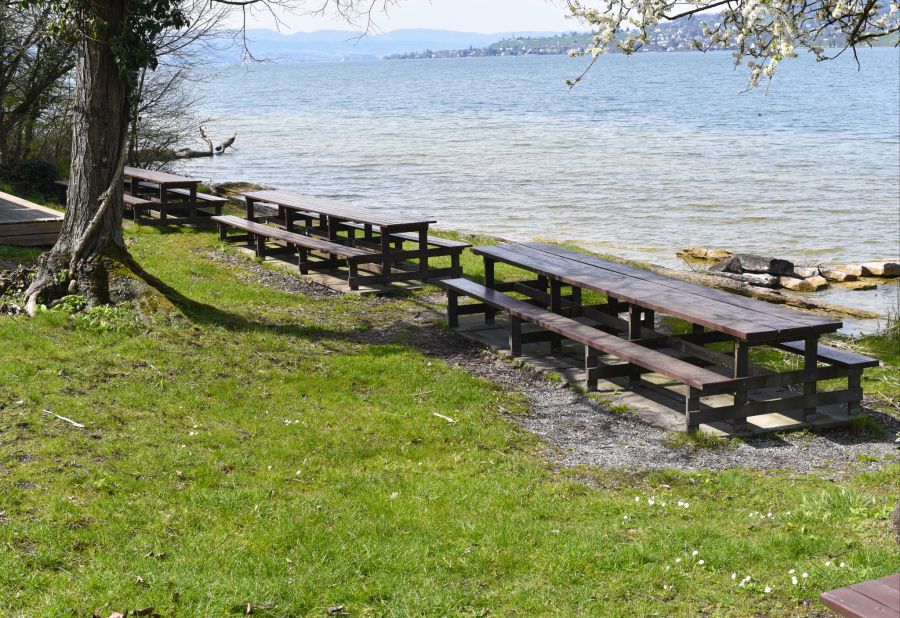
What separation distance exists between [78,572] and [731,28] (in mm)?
6087

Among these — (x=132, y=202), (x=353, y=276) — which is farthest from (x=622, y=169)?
(x=353, y=276)

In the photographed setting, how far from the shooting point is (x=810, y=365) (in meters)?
7.64

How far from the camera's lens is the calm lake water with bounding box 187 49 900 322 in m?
21.8

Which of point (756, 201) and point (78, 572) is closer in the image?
point (78, 572)

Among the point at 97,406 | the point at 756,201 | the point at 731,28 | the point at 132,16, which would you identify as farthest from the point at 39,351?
the point at 756,201

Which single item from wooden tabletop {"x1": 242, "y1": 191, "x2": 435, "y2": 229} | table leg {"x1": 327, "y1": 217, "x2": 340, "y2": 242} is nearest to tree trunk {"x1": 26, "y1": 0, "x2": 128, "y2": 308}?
wooden tabletop {"x1": 242, "y1": 191, "x2": 435, "y2": 229}

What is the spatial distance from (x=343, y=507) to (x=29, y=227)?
9463 mm

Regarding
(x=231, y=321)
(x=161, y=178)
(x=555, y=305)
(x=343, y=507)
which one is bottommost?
(x=343, y=507)

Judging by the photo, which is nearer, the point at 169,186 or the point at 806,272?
the point at 806,272

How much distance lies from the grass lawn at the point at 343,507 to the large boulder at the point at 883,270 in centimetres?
1096

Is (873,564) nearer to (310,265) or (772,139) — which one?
(310,265)

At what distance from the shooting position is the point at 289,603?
4.54m

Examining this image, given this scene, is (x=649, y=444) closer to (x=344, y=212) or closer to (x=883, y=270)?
(x=344, y=212)

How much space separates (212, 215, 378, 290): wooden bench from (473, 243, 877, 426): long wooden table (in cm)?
263
